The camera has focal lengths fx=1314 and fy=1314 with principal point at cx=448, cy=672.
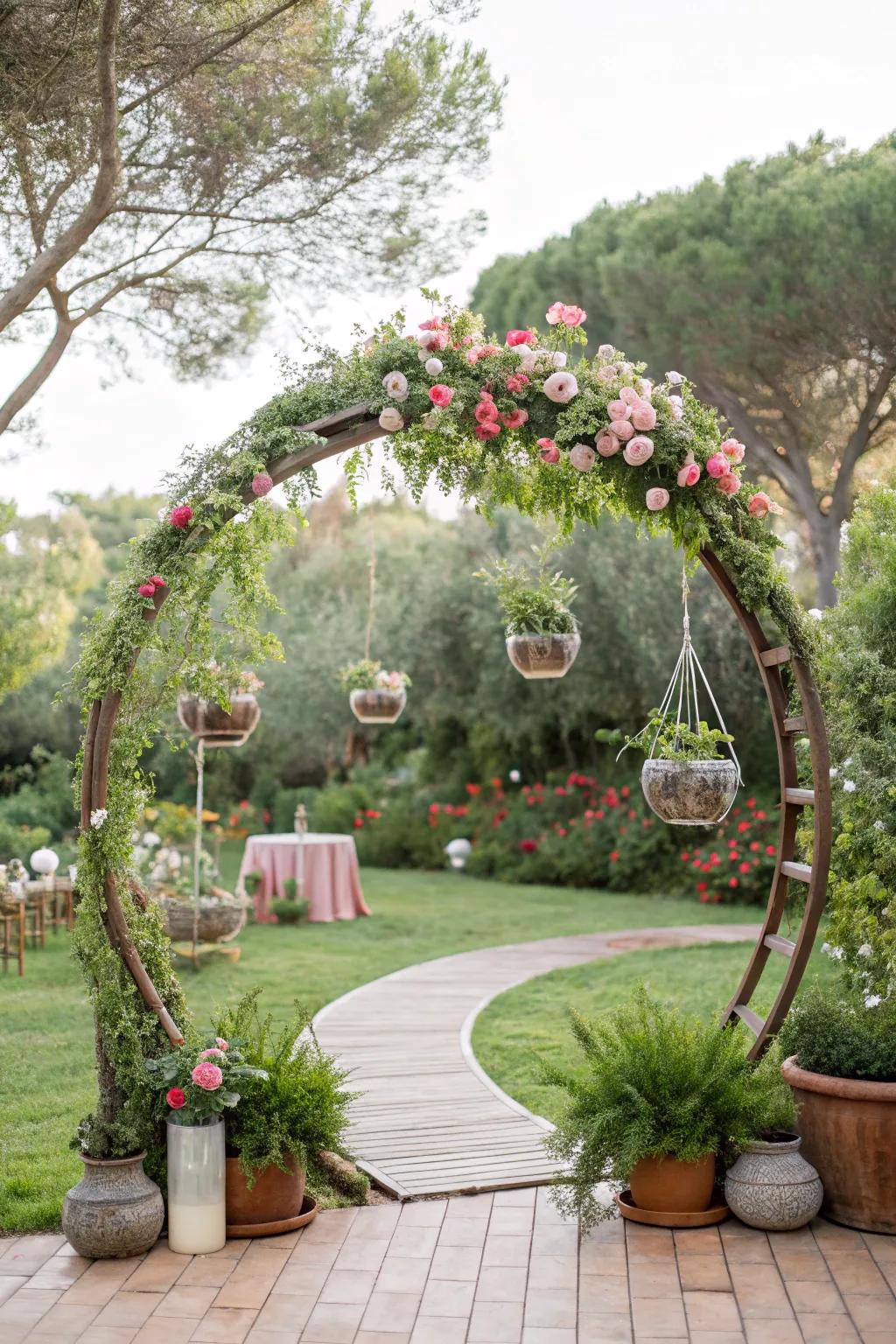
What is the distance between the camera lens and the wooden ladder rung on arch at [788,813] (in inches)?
184

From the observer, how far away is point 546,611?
6.05m

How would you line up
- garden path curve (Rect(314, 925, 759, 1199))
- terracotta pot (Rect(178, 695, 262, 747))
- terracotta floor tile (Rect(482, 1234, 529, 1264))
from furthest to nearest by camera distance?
terracotta pot (Rect(178, 695, 262, 747)), garden path curve (Rect(314, 925, 759, 1199)), terracotta floor tile (Rect(482, 1234, 529, 1264))

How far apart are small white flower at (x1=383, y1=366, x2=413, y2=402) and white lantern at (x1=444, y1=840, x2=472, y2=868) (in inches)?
466

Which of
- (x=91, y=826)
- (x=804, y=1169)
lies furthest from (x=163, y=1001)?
(x=804, y=1169)

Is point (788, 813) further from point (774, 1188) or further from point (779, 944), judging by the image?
point (774, 1188)

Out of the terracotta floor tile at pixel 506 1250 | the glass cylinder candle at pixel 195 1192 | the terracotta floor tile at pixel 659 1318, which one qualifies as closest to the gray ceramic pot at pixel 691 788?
the terracotta floor tile at pixel 506 1250

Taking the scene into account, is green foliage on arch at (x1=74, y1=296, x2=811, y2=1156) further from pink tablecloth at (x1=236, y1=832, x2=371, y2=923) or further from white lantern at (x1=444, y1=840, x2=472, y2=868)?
white lantern at (x1=444, y1=840, x2=472, y2=868)

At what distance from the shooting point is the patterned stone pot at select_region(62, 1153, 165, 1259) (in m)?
4.18

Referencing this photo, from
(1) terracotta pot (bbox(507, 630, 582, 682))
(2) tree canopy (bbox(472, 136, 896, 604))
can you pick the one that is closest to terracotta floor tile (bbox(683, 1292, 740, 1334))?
(1) terracotta pot (bbox(507, 630, 582, 682))

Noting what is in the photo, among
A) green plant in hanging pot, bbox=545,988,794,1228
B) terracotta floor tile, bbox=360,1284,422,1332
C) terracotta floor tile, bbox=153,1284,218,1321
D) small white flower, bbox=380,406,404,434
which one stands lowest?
terracotta floor tile, bbox=360,1284,422,1332

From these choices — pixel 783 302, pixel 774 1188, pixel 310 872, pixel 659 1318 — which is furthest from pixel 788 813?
pixel 783 302

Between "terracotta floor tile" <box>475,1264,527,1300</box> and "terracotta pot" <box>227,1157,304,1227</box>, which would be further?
"terracotta pot" <box>227,1157,304,1227</box>

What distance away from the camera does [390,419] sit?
177 inches

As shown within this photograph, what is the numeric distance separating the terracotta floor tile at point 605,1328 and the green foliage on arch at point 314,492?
1.57 m
